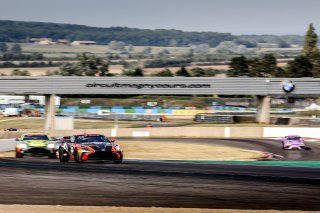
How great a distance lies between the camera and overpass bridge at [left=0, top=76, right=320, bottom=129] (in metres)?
78.5

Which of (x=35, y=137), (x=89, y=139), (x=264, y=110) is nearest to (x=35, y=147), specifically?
(x=35, y=137)

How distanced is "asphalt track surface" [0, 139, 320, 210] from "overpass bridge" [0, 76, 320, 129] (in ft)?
188

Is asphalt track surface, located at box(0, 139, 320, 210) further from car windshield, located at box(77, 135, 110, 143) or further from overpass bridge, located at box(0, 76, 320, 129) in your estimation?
overpass bridge, located at box(0, 76, 320, 129)

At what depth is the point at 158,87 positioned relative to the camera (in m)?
80.3

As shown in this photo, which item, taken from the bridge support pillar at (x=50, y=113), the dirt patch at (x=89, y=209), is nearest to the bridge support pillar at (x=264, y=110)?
the bridge support pillar at (x=50, y=113)

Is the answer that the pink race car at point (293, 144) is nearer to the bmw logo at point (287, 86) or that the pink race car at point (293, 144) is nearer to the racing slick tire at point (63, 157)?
the racing slick tire at point (63, 157)

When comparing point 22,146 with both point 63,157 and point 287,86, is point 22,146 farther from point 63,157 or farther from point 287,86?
point 287,86

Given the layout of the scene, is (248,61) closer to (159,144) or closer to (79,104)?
(79,104)

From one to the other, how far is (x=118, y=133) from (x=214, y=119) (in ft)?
83.3

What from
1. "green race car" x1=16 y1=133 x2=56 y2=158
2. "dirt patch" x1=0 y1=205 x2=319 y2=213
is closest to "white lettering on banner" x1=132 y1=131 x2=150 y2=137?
"green race car" x1=16 y1=133 x2=56 y2=158

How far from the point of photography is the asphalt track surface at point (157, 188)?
15156mm

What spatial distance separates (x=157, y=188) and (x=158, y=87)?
208ft

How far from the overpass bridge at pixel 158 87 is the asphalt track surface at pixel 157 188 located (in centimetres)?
5736

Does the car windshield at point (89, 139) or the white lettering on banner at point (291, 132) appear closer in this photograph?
the car windshield at point (89, 139)
